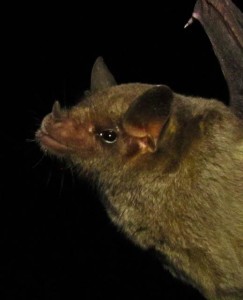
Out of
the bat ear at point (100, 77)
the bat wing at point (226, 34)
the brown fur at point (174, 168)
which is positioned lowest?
the brown fur at point (174, 168)

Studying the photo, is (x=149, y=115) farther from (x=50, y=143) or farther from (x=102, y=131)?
(x=50, y=143)

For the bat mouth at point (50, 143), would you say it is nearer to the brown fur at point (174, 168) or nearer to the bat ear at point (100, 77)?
the brown fur at point (174, 168)

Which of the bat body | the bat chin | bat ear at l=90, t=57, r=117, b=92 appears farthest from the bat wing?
the bat chin

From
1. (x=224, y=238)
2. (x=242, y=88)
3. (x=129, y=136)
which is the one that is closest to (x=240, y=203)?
(x=224, y=238)

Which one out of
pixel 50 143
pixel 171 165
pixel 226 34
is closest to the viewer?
pixel 171 165

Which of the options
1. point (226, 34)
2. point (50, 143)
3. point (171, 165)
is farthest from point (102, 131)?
point (226, 34)

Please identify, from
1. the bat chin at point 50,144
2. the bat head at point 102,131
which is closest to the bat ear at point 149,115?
the bat head at point 102,131

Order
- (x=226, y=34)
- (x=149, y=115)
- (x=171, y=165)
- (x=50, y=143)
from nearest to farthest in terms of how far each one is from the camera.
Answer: (x=149, y=115) → (x=171, y=165) → (x=50, y=143) → (x=226, y=34)

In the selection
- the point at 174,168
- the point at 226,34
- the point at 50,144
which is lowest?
the point at 174,168
